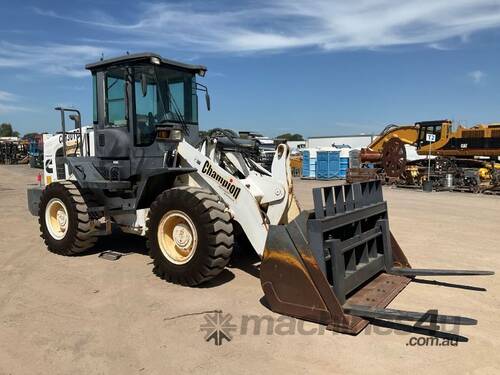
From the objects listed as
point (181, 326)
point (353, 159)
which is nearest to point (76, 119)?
point (181, 326)

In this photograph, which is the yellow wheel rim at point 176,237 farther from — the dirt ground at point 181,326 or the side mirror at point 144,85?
the side mirror at point 144,85

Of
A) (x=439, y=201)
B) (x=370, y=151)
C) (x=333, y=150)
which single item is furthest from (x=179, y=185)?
(x=333, y=150)

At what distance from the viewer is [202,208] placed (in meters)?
5.31

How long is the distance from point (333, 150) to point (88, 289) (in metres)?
24.9

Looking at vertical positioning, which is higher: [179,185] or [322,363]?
[179,185]

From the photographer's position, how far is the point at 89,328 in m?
4.39

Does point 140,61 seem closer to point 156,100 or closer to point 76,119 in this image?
point 156,100

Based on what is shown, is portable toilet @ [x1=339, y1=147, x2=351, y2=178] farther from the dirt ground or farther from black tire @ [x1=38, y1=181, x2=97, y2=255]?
black tire @ [x1=38, y1=181, x2=97, y2=255]

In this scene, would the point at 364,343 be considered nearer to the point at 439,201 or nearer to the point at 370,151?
the point at 439,201

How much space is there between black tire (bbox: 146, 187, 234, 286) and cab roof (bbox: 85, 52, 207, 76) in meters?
2.10

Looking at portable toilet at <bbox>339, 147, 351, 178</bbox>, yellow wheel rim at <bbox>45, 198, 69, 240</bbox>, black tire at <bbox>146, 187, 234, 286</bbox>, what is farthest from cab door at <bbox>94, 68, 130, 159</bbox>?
portable toilet at <bbox>339, 147, 351, 178</bbox>

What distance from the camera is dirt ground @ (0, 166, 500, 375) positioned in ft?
12.0

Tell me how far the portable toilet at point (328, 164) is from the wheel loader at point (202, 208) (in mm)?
→ 21997

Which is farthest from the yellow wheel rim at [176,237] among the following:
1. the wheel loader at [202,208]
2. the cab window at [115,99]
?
the cab window at [115,99]
